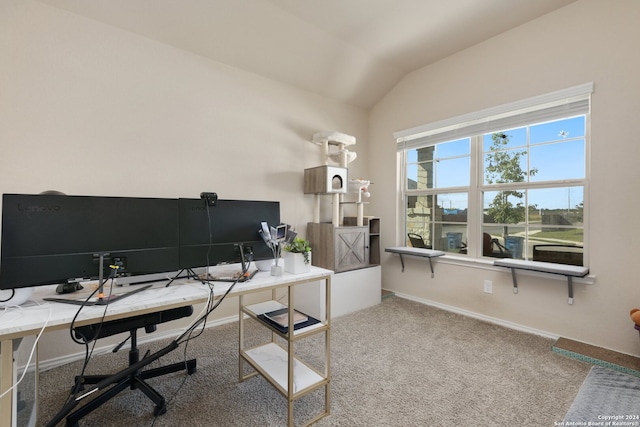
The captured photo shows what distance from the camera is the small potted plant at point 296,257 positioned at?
162cm

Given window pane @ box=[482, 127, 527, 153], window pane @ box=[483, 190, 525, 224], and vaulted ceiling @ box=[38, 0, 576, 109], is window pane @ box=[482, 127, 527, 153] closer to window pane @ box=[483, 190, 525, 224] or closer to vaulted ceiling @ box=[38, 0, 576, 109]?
window pane @ box=[483, 190, 525, 224]

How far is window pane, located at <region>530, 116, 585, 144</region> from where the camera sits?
2437mm

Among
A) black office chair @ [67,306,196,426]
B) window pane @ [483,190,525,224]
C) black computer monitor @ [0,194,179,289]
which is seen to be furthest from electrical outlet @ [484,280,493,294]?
black computer monitor @ [0,194,179,289]

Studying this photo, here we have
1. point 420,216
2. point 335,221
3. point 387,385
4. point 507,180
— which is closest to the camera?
point 387,385

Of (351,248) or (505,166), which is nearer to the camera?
(505,166)

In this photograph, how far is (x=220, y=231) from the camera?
1.55 meters

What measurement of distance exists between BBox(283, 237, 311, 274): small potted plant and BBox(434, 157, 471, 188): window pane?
7.67ft

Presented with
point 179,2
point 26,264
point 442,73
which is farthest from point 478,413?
point 179,2

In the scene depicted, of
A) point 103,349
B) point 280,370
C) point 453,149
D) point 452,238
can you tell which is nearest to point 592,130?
point 453,149

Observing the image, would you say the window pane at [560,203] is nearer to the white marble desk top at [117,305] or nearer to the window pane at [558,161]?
the window pane at [558,161]

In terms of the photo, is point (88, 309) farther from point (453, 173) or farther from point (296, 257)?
point (453, 173)

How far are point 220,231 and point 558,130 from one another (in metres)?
3.03

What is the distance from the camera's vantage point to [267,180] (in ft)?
9.96

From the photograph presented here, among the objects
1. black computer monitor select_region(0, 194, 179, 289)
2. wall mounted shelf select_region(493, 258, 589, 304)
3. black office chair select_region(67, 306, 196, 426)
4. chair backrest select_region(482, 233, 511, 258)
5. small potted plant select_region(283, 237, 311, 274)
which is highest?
black computer monitor select_region(0, 194, 179, 289)
